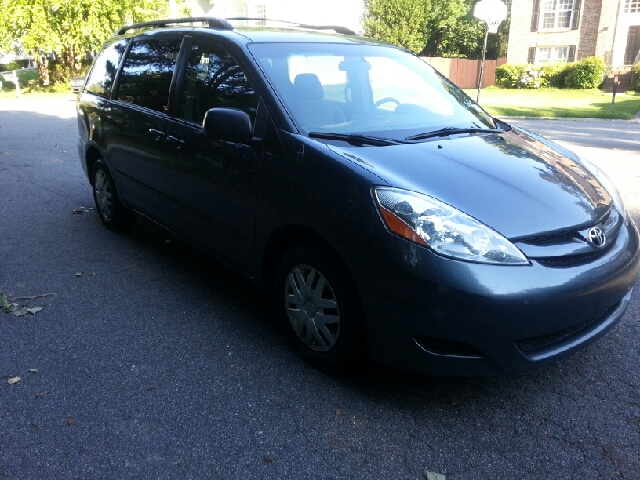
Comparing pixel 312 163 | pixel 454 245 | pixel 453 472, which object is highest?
pixel 312 163

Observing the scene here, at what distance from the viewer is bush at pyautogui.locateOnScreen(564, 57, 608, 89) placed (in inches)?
1185

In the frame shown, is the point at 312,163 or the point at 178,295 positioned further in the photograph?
the point at 178,295

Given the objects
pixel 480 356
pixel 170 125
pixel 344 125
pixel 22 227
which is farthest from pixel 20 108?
pixel 480 356

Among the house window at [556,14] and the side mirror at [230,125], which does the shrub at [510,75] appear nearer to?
the house window at [556,14]

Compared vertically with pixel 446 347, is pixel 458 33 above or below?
above

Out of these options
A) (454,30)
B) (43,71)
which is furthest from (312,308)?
(454,30)

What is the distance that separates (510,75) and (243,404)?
3306 cm

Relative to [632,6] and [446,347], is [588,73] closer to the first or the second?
[632,6]

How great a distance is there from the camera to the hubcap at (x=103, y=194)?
570 cm

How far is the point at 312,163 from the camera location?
3.12 m

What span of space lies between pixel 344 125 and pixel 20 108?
19802 mm

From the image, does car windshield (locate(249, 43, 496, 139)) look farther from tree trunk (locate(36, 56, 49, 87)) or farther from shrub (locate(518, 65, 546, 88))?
shrub (locate(518, 65, 546, 88))

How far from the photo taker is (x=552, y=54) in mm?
34938

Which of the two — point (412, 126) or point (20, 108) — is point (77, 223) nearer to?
point (412, 126)
